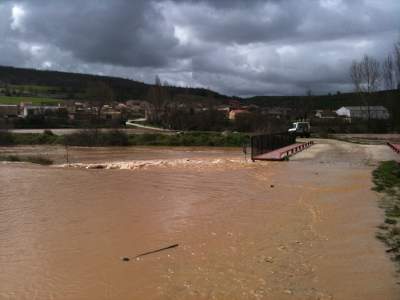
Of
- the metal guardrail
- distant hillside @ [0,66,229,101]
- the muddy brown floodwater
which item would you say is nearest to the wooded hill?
distant hillside @ [0,66,229,101]

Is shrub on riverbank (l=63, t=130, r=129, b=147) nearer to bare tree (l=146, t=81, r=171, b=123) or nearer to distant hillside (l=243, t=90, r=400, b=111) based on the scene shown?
distant hillside (l=243, t=90, r=400, b=111)

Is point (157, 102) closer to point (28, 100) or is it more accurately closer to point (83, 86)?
point (28, 100)

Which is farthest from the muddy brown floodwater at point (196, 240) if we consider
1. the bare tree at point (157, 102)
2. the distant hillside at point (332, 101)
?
the bare tree at point (157, 102)

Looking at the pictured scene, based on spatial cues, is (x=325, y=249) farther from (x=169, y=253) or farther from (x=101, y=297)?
(x=101, y=297)

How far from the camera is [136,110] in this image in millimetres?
159625

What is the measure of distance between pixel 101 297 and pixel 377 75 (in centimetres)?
7929

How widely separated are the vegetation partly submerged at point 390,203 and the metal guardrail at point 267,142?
984cm

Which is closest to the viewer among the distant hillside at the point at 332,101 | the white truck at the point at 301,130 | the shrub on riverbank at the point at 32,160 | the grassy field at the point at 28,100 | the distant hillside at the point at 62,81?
the shrub on riverbank at the point at 32,160

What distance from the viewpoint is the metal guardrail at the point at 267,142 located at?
35.5 m

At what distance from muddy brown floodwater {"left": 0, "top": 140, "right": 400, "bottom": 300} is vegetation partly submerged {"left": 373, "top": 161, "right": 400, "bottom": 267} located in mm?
270

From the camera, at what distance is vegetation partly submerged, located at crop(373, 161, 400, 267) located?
35.1 ft

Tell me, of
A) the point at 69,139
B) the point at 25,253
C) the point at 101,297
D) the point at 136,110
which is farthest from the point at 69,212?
the point at 136,110

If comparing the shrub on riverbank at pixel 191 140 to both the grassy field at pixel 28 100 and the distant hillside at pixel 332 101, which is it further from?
the grassy field at pixel 28 100

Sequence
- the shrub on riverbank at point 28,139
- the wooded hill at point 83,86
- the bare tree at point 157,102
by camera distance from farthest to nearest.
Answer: the wooded hill at point 83,86, the bare tree at point 157,102, the shrub on riverbank at point 28,139
